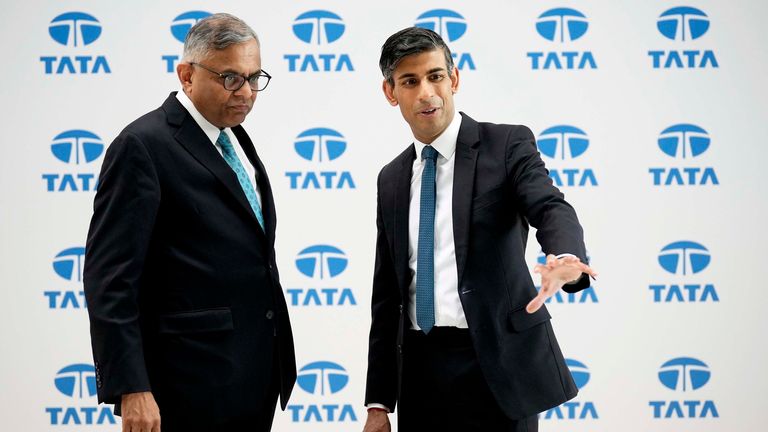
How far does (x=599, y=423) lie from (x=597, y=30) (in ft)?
6.96

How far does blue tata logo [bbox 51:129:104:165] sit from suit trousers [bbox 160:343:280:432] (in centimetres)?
225

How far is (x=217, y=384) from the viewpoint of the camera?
197cm

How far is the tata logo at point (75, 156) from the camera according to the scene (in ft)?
12.6

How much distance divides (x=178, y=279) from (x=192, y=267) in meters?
0.05

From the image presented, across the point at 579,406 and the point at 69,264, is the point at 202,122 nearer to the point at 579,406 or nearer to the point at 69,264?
the point at 69,264

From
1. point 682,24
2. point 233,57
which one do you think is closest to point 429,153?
point 233,57

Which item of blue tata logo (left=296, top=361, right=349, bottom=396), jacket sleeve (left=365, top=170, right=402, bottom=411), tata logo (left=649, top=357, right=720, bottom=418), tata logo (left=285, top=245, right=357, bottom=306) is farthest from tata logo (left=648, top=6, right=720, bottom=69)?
blue tata logo (left=296, top=361, right=349, bottom=396)

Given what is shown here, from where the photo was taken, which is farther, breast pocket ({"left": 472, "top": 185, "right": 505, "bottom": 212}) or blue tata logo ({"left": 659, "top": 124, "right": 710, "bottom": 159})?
blue tata logo ({"left": 659, "top": 124, "right": 710, "bottom": 159})

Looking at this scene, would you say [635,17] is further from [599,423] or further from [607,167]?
[599,423]

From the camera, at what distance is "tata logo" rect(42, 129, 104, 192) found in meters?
3.83

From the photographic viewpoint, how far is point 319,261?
3.81 meters

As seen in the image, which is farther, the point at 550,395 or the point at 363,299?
the point at 363,299

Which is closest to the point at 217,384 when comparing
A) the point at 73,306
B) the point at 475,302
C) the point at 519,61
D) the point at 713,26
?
the point at 475,302

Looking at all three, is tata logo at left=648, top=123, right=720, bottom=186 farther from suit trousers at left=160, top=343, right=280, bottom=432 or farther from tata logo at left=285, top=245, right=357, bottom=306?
suit trousers at left=160, top=343, right=280, bottom=432
